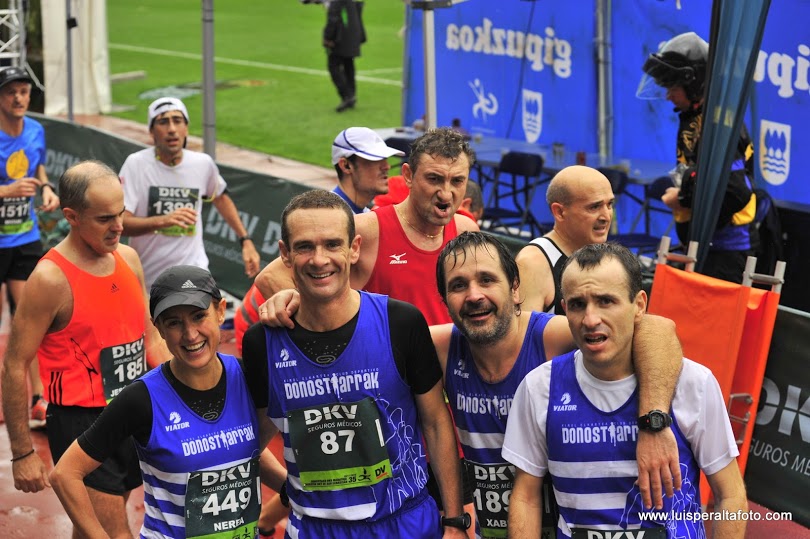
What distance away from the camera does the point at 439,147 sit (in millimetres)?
5129

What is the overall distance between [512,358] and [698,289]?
255 centimetres

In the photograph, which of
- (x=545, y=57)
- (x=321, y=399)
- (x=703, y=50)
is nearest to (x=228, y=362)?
(x=321, y=399)

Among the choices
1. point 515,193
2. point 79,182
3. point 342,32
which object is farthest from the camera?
point 342,32

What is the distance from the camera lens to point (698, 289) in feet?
20.2

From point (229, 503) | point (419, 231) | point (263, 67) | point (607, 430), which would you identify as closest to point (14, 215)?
point (419, 231)

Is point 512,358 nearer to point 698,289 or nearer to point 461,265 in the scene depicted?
point 461,265

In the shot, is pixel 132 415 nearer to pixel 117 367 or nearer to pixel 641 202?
pixel 117 367

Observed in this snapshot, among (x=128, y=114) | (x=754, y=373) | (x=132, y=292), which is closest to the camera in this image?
(x=132, y=292)

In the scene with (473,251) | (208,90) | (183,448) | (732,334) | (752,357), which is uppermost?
(473,251)

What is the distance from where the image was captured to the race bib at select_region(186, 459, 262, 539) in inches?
153

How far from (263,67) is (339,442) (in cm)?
2475

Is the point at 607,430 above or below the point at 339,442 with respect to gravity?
above

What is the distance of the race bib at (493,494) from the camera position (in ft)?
13.1

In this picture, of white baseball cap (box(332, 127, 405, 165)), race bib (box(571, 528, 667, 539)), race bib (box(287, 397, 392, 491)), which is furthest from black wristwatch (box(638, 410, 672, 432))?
white baseball cap (box(332, 127, 405, 165))
